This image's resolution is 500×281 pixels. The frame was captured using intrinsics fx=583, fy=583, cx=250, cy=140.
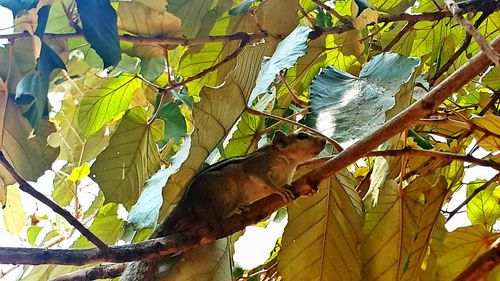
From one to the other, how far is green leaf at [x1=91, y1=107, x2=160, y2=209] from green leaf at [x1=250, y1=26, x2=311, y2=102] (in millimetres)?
233

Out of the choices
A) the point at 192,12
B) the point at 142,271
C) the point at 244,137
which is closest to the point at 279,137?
the point at 244,137

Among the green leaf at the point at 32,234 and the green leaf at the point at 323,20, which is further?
the green leaf at the point at 32,234

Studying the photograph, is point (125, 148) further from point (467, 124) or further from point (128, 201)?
point (467, 124)

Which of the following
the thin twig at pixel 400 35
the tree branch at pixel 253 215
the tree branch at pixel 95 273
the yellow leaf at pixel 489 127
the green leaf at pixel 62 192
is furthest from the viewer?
the green leaf at pixel 62 192

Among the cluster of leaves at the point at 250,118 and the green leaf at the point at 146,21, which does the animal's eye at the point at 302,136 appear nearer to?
the cluster of leaves at the point at 250,118

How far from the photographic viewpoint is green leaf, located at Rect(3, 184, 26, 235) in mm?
910

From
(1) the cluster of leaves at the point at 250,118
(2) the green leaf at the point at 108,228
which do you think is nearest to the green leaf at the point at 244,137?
(1) the cluster of leaves at the point at 250,118

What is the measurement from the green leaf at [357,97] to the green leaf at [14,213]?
21.1 inches

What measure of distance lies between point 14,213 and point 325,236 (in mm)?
520

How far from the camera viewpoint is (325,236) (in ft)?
2.27

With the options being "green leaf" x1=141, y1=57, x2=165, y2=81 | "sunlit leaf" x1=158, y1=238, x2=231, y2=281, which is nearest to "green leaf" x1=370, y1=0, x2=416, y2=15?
"green leaf" x1=141, y1=57, x2=165, y2=81

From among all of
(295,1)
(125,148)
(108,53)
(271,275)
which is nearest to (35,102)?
(108,53)

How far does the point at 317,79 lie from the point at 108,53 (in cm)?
24

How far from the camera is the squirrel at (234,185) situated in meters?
0.70
